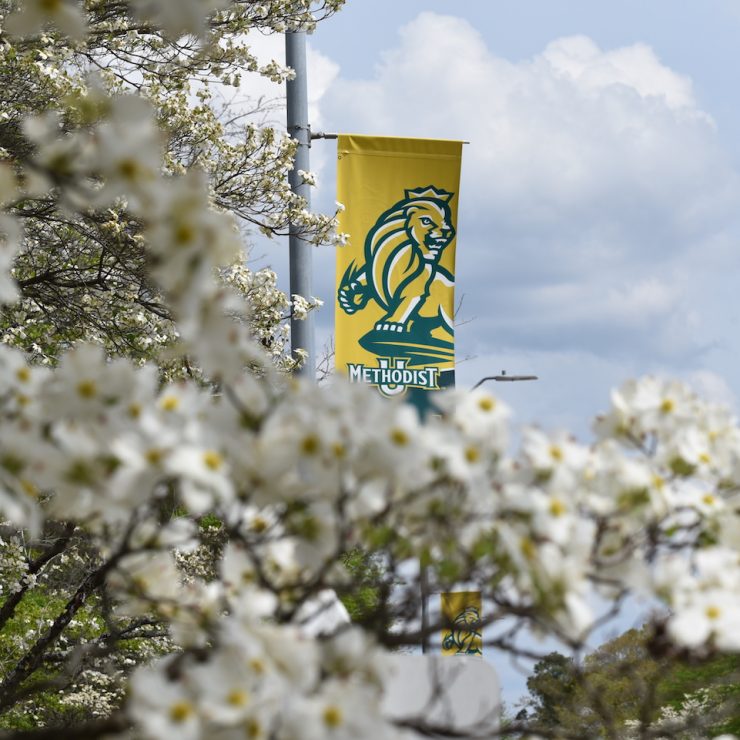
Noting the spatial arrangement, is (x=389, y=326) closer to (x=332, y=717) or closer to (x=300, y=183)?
(x=300, y=183)

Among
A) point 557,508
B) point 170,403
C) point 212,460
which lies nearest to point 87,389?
point 170,403

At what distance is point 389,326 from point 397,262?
0.68 metres

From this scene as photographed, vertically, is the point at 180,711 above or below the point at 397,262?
below

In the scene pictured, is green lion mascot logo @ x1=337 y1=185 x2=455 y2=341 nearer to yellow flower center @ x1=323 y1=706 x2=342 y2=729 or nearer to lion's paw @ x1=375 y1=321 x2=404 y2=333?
lion's paw @ x1=375 y1=321 x2=404 y2=333

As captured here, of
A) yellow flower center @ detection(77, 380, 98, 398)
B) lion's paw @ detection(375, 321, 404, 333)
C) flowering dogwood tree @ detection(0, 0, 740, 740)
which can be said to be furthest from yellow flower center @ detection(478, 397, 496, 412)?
lion's paw @ detection(375, 321, 404, 333)

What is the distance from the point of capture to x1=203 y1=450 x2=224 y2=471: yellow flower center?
1616mm

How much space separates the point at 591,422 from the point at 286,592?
789 millimetres

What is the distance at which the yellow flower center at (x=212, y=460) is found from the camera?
162cm

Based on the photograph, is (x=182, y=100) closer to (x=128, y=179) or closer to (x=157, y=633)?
(x=157, y=633)

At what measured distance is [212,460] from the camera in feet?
5.32

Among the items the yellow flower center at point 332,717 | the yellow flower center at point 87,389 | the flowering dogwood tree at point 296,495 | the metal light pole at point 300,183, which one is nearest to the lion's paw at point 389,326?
the metal light pole at point 300,183

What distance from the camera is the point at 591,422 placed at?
2254mm

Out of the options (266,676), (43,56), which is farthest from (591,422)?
(43,56)

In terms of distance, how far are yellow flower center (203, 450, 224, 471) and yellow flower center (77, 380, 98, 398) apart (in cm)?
23
